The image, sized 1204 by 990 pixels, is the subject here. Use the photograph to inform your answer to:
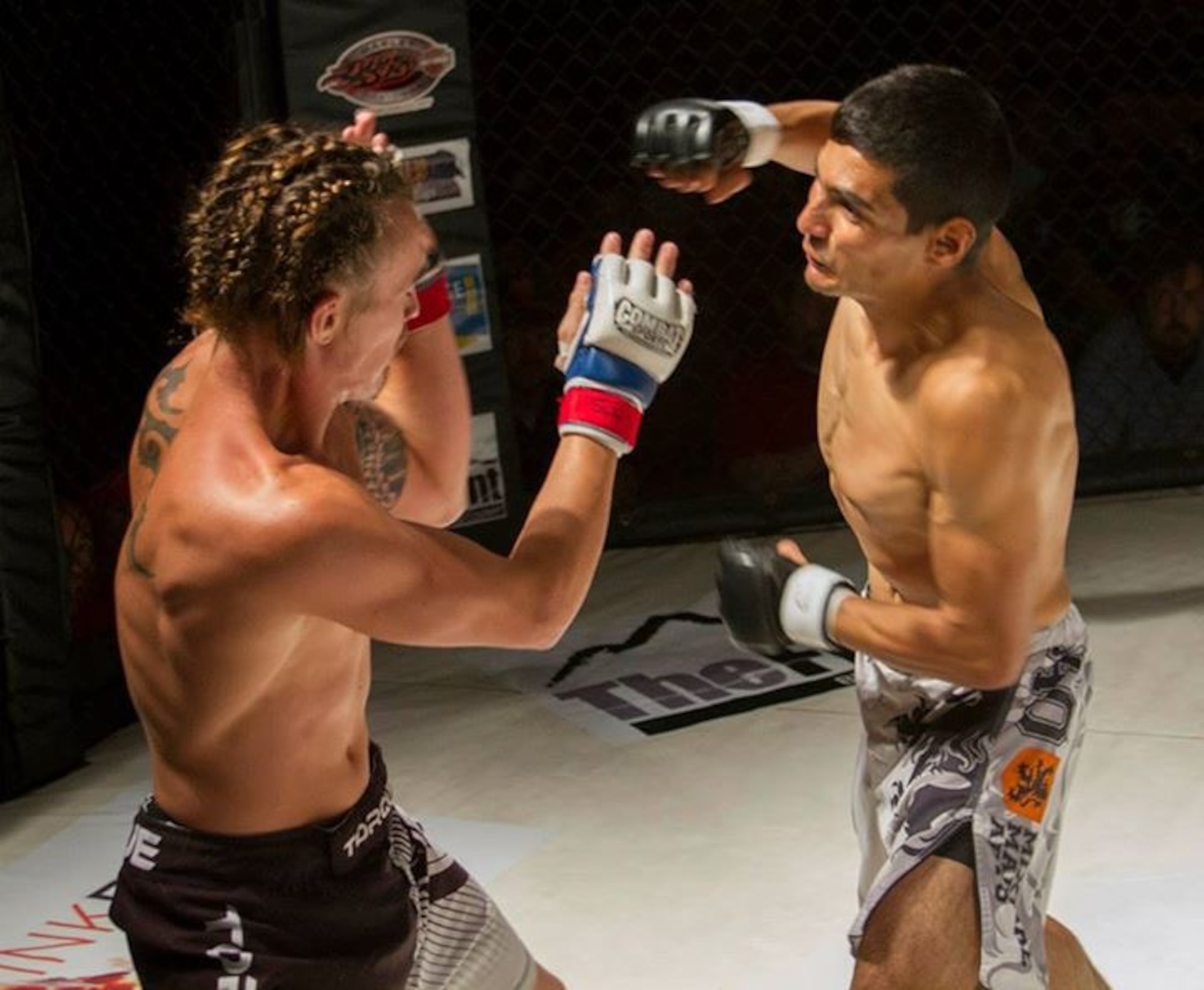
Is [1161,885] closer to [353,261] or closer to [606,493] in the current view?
[606,493]

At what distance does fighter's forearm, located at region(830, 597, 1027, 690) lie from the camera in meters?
1.93

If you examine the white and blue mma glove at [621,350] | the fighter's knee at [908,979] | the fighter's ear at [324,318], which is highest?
the fighter's ear at [324,318]

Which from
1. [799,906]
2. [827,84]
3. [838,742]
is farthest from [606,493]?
[827,84]

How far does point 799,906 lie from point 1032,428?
3.80 ft

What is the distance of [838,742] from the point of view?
340cm

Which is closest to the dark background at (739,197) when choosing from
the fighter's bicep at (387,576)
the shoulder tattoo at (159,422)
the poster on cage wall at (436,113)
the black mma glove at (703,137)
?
the poster on cage wall at (436,113)

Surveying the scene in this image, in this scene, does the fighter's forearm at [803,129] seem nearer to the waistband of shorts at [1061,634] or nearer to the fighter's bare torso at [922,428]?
the fighter's bare torso at [922,428]

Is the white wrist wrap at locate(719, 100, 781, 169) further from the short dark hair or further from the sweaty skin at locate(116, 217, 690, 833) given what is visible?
the sweaty skin at locate(116, 217, 690, 833)

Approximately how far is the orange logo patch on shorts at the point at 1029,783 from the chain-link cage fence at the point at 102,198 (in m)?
2.09

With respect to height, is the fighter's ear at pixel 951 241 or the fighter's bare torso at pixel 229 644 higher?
the fighter's ear at pixel 951 241

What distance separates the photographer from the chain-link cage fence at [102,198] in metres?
3.66

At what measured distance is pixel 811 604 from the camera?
6.68 ft

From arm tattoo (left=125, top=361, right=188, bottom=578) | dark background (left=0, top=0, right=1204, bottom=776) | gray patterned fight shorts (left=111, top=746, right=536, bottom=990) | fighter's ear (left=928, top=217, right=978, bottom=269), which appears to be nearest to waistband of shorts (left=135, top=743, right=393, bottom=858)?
gray patterned fight shorts (left=111, top=746, right=536, bottom=990)

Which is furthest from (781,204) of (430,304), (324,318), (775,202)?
(324,318)
